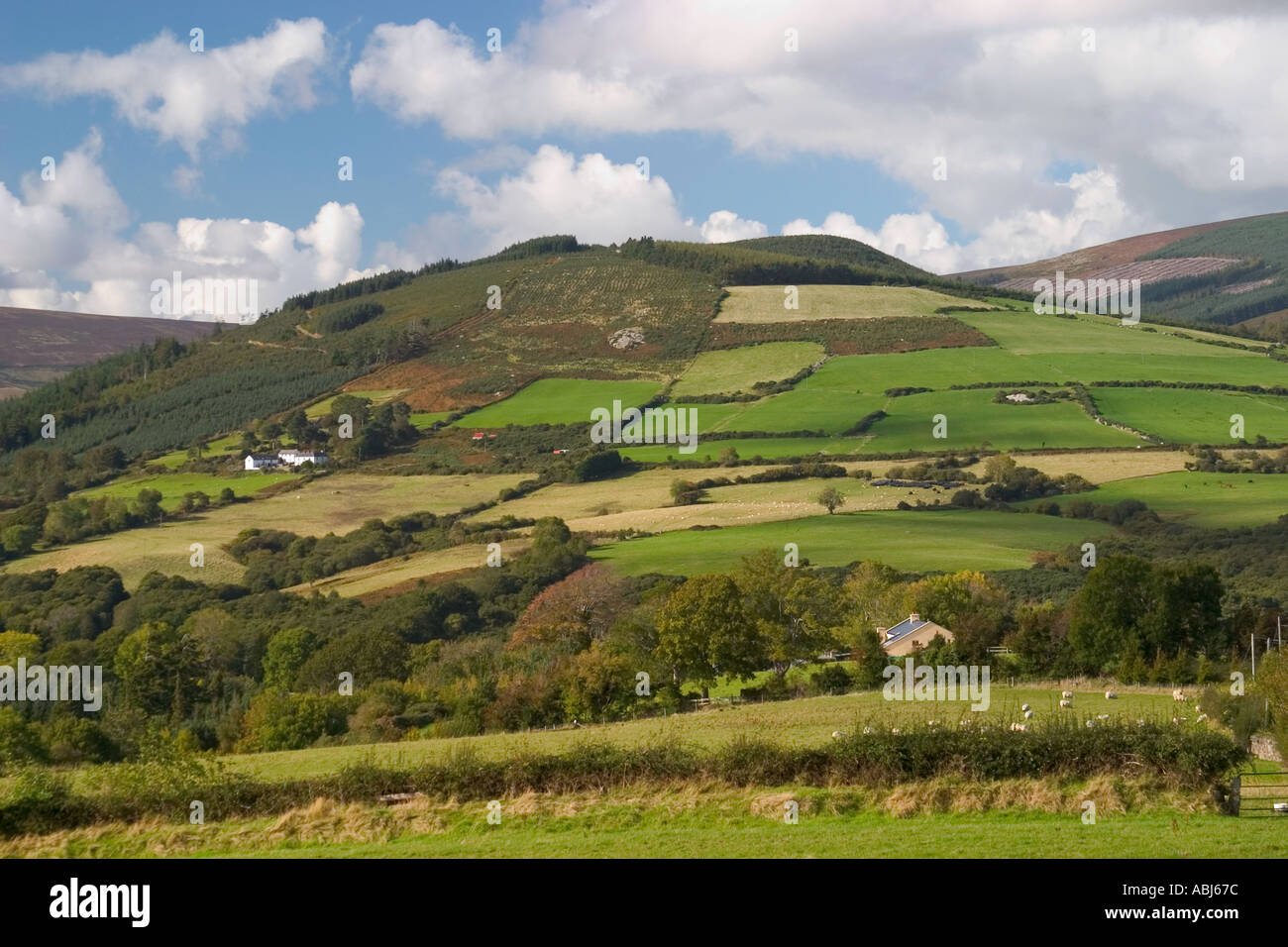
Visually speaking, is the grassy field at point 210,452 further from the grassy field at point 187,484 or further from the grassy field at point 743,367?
the grassy field at point 743,367

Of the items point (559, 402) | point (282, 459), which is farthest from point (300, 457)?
point (559, 402)

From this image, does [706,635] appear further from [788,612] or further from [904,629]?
[904,629]

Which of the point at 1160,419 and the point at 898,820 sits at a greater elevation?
the point at 1160,419

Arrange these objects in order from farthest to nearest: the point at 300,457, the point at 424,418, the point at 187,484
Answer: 1. the point at 424,418
2. the point at 300,457
3. the point at 187,484

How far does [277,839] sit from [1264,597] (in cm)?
6086

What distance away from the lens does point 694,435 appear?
117m

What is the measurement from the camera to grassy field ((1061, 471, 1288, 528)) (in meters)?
85.1

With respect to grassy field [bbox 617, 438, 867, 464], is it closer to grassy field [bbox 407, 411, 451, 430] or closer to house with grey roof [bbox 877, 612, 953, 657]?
grassy field [bbox 407, 411, 451, 430]

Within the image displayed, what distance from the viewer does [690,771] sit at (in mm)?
23781

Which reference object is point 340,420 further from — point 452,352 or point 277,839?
point 277,839

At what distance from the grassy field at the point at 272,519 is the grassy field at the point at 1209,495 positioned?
51428mm

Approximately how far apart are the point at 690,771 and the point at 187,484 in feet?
343

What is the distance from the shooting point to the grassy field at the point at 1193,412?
10631 cm

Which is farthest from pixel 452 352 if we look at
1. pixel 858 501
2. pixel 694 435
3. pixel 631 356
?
pixel 858 501
